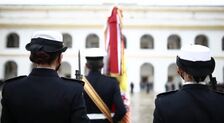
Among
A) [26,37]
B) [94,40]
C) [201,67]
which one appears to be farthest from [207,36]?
[201,67]

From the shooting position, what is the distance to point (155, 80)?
28.2m

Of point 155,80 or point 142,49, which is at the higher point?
point 142,49

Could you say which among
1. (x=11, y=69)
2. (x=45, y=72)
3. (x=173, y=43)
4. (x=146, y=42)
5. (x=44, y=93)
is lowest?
(x=11, y=69)

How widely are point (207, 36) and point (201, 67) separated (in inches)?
1088

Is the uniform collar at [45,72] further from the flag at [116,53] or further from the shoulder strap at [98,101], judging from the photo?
the flag at [116,53]

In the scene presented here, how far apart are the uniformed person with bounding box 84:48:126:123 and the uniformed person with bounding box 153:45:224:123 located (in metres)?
1.38

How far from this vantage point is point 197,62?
7.13 feet

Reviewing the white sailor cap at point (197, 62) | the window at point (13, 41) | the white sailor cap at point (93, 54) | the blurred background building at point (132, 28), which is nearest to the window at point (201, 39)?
the blurred background building at point (132, 28)

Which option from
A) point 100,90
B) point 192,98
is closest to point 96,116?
point 100,90

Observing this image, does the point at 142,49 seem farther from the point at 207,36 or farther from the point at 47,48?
the point at 47,48

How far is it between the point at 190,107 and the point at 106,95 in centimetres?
156

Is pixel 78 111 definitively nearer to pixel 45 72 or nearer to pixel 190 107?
pixel 45 72

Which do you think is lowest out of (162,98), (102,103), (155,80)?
(155,80)

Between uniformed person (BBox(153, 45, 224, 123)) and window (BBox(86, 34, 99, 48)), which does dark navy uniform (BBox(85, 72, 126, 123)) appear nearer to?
Answer: uniformed person (BBox(153, 45, 224, 123))
